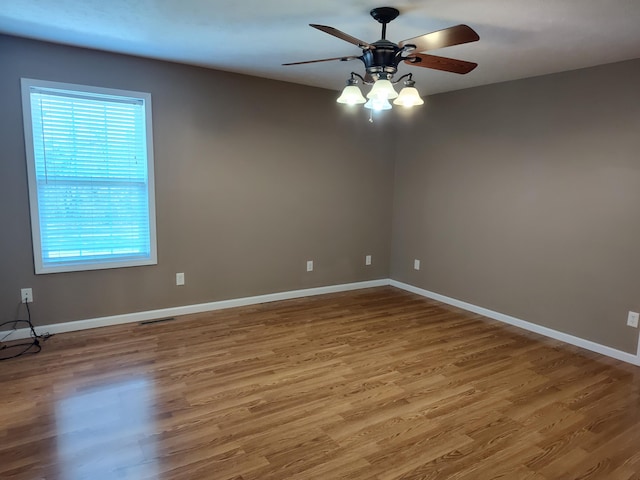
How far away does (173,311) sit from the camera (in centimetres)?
402

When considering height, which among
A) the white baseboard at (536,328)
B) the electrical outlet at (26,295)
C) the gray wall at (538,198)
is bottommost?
the white baseboard at (536,328)

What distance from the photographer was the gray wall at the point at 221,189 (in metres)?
3.28

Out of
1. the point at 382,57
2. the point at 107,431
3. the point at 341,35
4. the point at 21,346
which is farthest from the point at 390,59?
the point at 21,346

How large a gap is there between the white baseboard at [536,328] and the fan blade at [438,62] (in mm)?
2564

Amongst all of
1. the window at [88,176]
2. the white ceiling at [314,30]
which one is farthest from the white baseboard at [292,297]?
the white ceiling at [314,30]

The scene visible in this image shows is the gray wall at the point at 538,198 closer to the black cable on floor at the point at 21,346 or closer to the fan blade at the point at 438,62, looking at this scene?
the fan blade at the point at 438,62

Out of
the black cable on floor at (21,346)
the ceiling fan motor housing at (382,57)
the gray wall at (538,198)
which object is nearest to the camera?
the ceiling fan motor housing at (382,57)

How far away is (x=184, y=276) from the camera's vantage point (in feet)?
13.2

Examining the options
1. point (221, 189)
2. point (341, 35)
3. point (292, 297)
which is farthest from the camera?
point (292, 297)

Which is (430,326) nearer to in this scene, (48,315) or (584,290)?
(584,290)

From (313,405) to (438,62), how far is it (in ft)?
7.44

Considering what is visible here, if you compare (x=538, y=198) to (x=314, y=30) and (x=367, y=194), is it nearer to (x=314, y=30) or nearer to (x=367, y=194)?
(x=367, y=194)

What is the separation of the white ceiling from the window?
467mm

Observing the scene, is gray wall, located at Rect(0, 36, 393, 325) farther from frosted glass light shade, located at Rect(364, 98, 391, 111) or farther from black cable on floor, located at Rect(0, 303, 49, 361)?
frosted glass light shade, located at Rect(364, 98, 391, 111)
